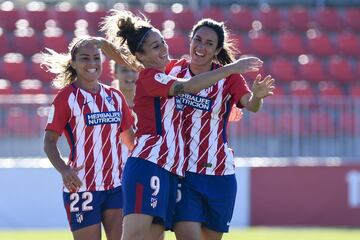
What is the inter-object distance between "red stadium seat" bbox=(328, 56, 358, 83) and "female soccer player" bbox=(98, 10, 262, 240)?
12480 mm

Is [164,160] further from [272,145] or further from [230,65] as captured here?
[272,145]

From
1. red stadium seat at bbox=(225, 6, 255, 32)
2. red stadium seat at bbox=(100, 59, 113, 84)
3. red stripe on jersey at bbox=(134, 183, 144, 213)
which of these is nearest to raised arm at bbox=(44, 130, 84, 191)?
red stripe on jersey at bbox=(134, 183, 144, 213)

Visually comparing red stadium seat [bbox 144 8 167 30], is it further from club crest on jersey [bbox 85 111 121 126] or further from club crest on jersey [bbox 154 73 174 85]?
club crest on jersey [bbox 154 73 174 85]

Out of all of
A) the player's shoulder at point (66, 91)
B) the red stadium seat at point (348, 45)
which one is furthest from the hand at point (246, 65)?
the red stadium seat at point (348, 45)

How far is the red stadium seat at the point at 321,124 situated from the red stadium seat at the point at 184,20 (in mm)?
5266

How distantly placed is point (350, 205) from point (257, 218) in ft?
4.77

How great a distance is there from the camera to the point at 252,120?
52.3 feet

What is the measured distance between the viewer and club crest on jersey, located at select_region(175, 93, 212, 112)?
7.76m

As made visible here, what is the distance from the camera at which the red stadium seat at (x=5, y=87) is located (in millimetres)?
17906

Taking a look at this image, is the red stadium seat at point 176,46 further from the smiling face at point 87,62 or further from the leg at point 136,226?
the leg at point 136,226

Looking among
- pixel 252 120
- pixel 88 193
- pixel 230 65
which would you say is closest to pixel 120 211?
pixel 88 193

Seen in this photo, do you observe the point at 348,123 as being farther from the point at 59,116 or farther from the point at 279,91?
the point at 59,116

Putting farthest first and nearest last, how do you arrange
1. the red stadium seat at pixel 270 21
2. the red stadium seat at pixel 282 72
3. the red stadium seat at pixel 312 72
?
the red stadium seat at pixel 270 21 < the red stadium seat at pixel 312 72 < the red stadium seat at pixel 282 72

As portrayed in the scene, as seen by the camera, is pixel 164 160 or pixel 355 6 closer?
pixel 164 160
